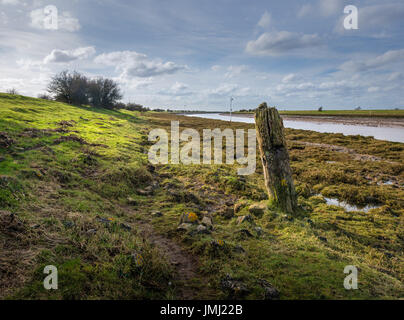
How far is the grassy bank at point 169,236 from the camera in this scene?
4332 mm

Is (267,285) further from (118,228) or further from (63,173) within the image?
(63,173)

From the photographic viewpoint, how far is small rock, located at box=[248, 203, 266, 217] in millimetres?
8781

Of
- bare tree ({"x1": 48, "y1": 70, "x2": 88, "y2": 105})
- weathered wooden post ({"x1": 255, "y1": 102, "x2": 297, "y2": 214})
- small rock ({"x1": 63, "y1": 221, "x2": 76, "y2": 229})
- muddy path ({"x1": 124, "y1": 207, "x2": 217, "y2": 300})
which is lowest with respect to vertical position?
muddy path ({"x1": 124, "y1": 207, "x2": 217, "y2": 300})

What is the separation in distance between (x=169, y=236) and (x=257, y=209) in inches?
145

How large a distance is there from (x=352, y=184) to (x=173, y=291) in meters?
13.6

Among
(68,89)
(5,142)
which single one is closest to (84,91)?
(68,89)

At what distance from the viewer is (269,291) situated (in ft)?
14.1

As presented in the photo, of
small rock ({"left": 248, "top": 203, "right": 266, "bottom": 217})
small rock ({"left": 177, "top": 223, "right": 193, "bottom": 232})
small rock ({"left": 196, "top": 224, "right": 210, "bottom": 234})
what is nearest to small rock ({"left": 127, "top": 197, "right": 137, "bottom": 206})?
small rock ({"left": 177, "top": 223, "right": 193, "bottom": 232})

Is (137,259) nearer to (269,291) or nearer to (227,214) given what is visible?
(269,291)

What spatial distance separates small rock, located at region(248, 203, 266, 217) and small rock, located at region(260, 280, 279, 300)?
4318 millimetres

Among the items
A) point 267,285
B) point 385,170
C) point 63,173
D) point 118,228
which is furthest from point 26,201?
point 385,170

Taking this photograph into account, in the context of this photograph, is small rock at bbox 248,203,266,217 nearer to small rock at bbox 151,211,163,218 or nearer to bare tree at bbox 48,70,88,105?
small rock at bbox 151,211,163,218

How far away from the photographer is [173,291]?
14.4 ft

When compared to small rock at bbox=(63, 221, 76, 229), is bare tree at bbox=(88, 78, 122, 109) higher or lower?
higher
